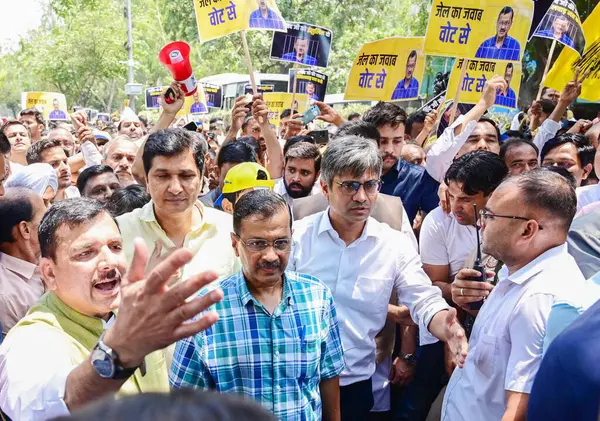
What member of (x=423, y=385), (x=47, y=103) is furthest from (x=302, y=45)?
(x=47, y=103)

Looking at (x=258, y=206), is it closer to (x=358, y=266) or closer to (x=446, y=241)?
(x=358, y=266)

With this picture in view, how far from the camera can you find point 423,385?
3.27 metres

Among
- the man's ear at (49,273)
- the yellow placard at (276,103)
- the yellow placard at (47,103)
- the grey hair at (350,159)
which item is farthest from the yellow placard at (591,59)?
the yellow placard at (47,103)

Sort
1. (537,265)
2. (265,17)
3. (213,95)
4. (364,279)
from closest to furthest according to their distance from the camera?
(537,265) < (364,279) < (265,17) < (213,95)

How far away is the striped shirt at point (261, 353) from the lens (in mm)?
2258

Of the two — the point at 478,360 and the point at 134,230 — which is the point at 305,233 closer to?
the point at 134,230

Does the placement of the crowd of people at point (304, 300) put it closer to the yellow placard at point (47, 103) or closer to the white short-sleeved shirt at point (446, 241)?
the white short-sleeved shirt at point (446, 241)

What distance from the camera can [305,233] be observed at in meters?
3.10

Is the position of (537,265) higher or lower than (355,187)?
lower

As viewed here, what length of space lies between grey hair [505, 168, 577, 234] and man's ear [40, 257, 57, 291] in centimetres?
166

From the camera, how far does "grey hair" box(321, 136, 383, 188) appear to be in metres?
3.06

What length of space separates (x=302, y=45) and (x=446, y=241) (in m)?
4.40

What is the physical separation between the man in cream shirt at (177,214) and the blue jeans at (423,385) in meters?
1.08

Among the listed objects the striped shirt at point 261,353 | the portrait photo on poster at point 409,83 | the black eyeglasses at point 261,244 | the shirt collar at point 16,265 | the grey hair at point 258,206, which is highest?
the portrait photo on poster at point 409,83
